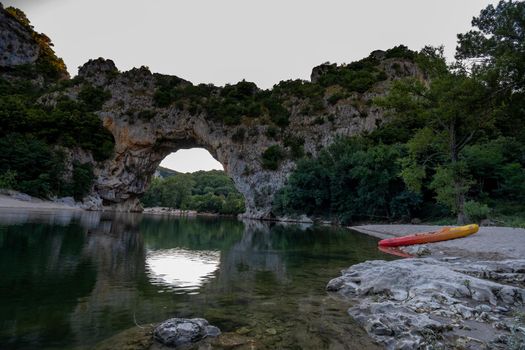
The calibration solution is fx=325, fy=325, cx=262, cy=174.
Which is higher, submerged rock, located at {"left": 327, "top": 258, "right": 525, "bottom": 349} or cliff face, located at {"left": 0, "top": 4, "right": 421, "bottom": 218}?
cliff face, located at {"left": 0, "top": 4, "right": 421, "bottom": 218}

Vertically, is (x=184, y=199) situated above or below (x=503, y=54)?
below

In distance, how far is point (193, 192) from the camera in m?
104

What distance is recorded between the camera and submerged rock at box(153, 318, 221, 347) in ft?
12.3

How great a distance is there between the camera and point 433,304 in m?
5.01

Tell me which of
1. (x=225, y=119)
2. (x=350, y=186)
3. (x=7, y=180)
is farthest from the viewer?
(x=225, y=119)

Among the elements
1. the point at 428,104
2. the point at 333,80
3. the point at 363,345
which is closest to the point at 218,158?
the point at 333,80

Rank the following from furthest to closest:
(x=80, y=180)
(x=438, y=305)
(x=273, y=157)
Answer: (x=273, y=157) < (x=80, y=180) < (x=438, y=305)

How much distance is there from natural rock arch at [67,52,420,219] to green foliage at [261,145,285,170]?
→ 65cm

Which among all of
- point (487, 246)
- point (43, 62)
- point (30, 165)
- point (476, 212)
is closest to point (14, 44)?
point (43, 62)

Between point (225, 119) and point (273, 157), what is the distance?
33.1 ft

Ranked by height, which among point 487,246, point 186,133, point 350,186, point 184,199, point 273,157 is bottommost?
point 487,246

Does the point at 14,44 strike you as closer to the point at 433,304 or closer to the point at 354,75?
the point at 354,75

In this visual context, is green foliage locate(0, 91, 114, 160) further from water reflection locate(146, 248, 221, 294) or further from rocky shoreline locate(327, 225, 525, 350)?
rocky shoreline locate(327, 225, 525, 350)

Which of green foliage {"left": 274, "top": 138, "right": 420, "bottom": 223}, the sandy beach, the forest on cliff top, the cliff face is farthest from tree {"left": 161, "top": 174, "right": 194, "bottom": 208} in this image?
the sandy beach
